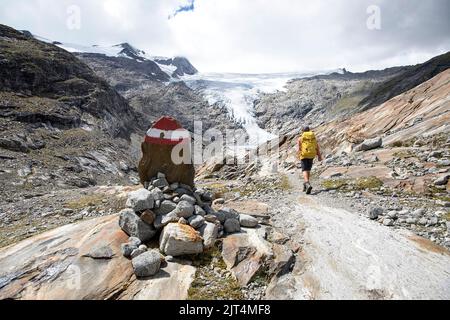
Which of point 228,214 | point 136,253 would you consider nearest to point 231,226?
point 228,214

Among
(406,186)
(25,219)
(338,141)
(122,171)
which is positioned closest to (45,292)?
(25,219)

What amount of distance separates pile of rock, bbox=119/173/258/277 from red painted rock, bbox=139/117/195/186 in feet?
1.78

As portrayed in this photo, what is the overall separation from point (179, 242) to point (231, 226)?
1.92 metres

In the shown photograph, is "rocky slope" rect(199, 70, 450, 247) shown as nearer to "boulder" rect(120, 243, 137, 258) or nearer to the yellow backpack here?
the yellow backpack

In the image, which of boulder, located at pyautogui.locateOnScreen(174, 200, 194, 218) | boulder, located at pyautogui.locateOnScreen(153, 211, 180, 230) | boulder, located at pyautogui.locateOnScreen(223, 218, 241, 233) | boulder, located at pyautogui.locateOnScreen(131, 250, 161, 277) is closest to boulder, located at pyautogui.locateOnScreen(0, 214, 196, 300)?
boulder, located at pyautogui.locateOnScreen(131, 250, 161, 277)

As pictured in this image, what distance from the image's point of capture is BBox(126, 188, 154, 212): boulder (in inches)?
354

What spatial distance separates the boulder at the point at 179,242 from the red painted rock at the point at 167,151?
2952 millimetres

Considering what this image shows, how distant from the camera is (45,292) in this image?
6.80 metres

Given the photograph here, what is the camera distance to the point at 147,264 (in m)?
7.32

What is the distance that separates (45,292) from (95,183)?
48314mm

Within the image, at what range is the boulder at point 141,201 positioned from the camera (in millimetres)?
8992

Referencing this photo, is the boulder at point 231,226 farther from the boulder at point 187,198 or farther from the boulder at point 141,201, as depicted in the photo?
the boulder at point 141,201

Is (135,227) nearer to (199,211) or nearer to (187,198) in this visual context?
(187,198)
